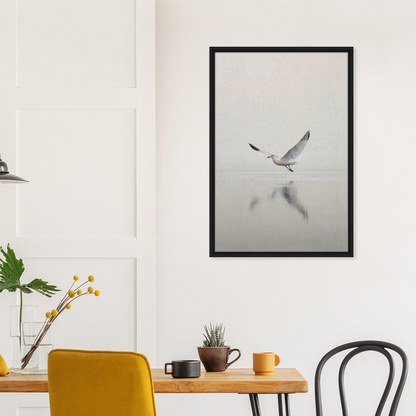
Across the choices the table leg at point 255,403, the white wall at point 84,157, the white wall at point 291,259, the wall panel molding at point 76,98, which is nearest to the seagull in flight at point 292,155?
the white wall at point 291,259

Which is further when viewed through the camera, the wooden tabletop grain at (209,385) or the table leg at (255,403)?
the table leg at (255,403)

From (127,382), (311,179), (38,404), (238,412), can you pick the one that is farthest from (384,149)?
(38,404)

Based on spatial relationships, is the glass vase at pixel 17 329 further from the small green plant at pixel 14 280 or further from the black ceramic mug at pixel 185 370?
the black ceramic mug at pixel 185 370

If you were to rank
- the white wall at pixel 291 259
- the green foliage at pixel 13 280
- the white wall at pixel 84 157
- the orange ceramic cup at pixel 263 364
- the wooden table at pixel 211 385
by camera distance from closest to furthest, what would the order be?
the wooden table at pixel 211 385
the orange ceramic cup at pixel 263 364
the green foliage at pixel 13 280
the white wall at pixel 84 157
the white wall at pixel 291 259

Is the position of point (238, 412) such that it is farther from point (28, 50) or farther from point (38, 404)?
point (28, 50)

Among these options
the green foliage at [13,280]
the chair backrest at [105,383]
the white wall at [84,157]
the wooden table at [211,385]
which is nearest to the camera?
the chair backrest at [105,383]

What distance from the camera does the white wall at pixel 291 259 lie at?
8.36 feet

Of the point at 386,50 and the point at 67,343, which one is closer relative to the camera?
the point at 67,343

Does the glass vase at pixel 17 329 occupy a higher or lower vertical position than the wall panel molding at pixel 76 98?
lower

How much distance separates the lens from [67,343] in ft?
7.88

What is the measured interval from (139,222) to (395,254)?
50.2 inches

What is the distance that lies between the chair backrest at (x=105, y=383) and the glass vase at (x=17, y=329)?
500mm

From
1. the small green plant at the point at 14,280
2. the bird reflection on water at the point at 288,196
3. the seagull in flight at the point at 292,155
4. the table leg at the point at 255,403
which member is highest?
the seagull in flight at the point at 292,155

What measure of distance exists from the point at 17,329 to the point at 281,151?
1.47 meters
